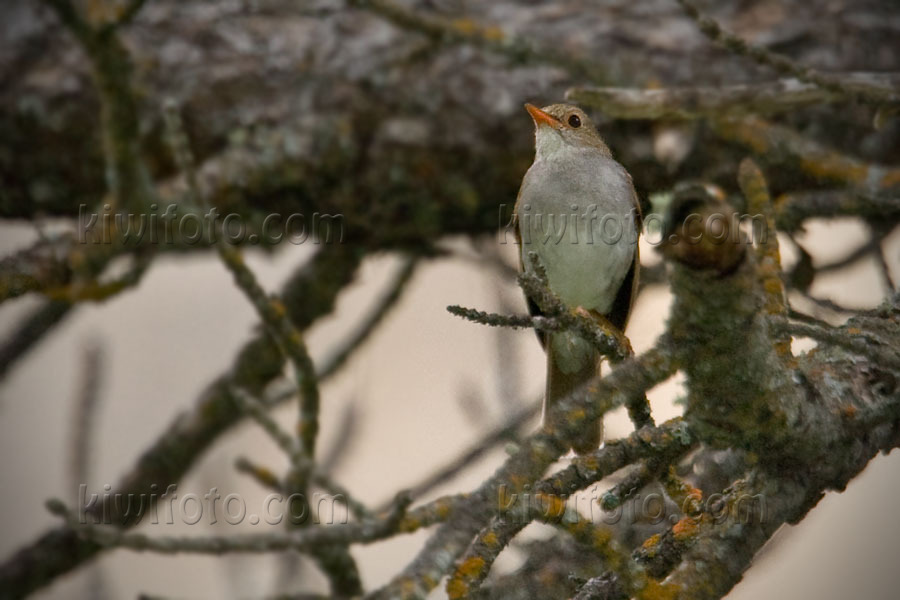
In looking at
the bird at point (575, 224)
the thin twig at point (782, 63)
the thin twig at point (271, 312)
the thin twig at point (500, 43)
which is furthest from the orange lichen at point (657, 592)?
the thin twig at point (500, 43)

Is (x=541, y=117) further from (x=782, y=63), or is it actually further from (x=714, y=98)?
(x=782, y=63)

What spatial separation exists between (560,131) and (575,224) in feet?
→ 1.38

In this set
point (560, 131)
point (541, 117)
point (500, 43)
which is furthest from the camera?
point (560, 131)

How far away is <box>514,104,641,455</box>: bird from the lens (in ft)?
13.0

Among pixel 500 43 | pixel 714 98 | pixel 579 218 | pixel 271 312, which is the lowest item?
pixel 271 312

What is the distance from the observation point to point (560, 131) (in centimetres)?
418

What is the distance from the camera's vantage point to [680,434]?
7.34ft

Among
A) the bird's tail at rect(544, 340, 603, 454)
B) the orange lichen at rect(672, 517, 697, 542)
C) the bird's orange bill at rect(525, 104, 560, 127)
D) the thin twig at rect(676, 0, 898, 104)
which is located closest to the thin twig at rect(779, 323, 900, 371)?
the orange lichen at rect(672, 517, 697, 542)

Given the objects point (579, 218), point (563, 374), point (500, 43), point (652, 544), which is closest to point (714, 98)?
point (579, 218)

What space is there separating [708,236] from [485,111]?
3014mm

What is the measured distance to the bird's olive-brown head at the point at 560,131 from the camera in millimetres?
4148

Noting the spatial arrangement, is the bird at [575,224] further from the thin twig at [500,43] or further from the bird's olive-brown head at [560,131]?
the thin twig at [500,43]

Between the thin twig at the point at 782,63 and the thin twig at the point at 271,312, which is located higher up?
the thin twig at the point at 782,63

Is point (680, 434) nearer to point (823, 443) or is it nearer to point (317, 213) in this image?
point (823, 443)
